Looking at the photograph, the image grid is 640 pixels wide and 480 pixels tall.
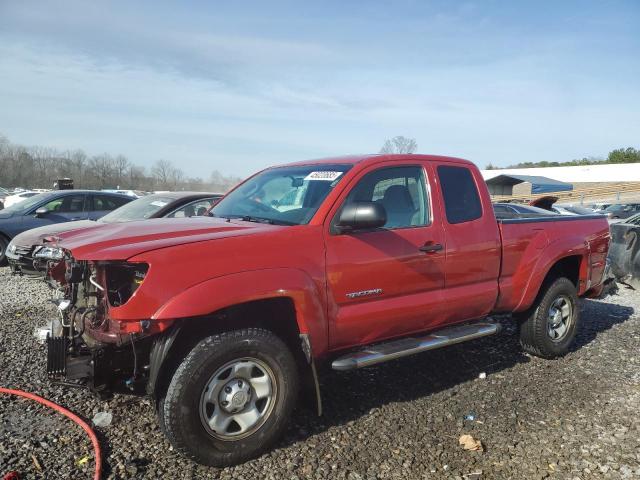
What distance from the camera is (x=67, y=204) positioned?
34.9ft

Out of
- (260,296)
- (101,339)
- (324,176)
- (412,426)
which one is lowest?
(412,426)

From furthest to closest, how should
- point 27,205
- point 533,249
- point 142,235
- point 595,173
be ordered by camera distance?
point 595,173
point 27,205
point 533,249
point 142,235

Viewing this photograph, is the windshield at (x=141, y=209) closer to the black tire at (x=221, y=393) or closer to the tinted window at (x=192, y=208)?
the tinted window at (x=192, y=208)

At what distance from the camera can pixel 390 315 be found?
12.3 ft

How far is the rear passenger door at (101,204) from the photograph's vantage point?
10.8 metres

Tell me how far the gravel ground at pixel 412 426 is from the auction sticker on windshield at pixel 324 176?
69.5 inches

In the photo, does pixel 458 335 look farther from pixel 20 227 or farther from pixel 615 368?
pixel 20 227

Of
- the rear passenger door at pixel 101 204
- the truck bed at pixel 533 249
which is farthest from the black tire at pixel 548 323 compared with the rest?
the rear passenger door at pixel 101 204

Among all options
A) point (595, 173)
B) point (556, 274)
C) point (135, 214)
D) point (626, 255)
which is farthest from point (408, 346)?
point (595, 173)

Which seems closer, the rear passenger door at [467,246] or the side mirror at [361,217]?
the side mirror at [361,217]

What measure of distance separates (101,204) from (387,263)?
354 inches

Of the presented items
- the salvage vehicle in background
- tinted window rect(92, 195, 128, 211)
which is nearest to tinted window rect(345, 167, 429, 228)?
the salvage vehicle in background

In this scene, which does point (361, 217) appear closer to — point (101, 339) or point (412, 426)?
point (412, 426)

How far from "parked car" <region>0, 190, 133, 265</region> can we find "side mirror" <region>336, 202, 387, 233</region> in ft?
28.4
